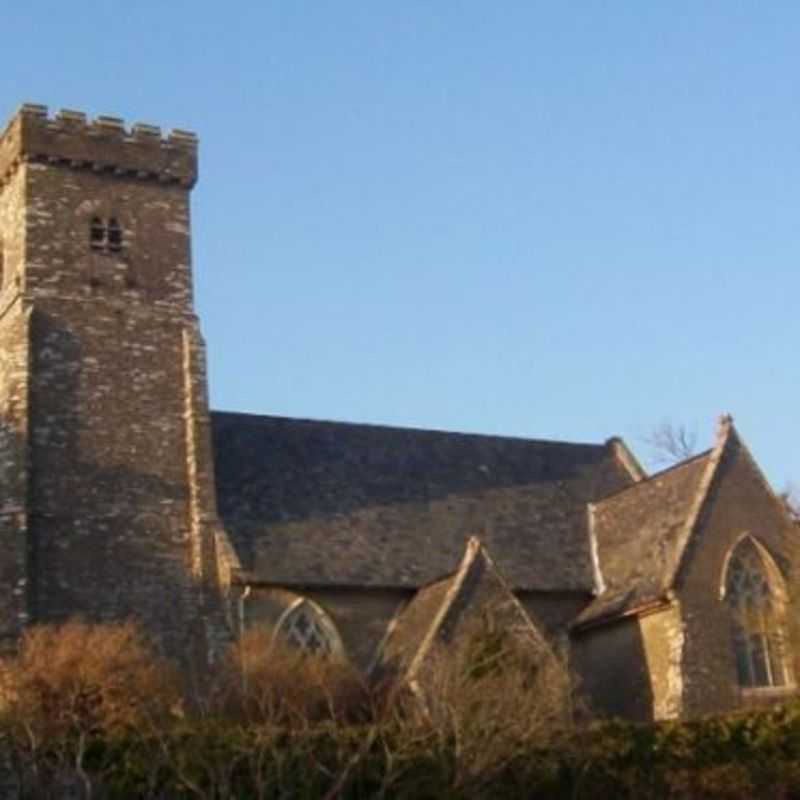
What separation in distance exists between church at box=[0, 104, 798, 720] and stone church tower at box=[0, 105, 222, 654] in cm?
5

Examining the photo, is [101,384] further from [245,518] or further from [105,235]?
[245,518]

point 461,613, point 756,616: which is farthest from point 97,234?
point 756,616

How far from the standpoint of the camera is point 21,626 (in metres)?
31.9

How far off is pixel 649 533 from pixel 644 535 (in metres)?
0.19

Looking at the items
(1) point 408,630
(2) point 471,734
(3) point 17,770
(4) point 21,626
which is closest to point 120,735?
(3) point 17,770

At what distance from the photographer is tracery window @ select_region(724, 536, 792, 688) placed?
34594 millimetres

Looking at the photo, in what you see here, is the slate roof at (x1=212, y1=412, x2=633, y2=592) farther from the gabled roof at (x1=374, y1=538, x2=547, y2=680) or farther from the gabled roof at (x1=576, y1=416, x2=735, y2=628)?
the gabled roof at (x1=374, y1=538, x2=547, y2=680)

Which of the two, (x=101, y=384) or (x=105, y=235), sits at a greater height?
(x=105, y=235)

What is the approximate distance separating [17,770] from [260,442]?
→ 53.4ft

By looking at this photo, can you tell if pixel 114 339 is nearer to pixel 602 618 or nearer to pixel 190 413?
pixel 190 413

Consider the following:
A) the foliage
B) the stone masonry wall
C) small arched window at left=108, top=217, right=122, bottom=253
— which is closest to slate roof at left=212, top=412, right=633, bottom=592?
the stone masonry wall

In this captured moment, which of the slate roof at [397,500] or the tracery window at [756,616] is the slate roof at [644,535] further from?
the tracery window at [756,616]

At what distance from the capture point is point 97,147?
124 ft

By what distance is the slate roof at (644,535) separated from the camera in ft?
115
